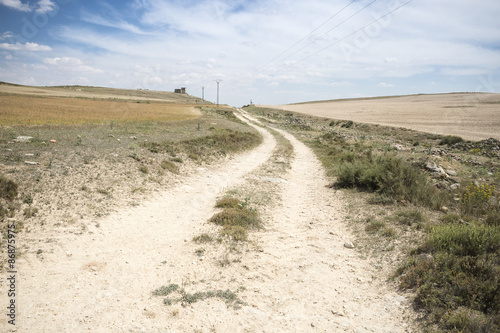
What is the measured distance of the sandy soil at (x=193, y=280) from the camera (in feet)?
14.4

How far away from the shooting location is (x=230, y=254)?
657 cm

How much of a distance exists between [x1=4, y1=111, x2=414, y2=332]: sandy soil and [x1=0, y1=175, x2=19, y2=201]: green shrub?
5.96ft

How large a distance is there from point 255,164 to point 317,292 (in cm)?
1275

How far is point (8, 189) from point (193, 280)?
6456 mm

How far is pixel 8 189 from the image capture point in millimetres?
7461

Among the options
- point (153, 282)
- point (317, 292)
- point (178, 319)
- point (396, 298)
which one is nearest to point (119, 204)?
point (153, 282)

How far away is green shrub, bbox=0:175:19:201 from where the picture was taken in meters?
7.22

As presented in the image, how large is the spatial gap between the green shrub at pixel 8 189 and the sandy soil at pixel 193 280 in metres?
1.82

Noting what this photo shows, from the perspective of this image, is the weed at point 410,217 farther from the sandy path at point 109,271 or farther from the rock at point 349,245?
the sandy path at point 109,271

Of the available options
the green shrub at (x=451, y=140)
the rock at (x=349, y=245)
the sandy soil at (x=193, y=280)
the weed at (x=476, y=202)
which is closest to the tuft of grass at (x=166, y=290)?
the sandy soil at (x=193, y=280)

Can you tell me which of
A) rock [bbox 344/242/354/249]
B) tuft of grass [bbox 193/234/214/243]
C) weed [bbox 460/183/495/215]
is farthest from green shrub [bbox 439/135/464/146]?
tuft of grass [bbox 193/234/214/243]

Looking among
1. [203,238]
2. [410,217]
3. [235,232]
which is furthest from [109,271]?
[410,217]

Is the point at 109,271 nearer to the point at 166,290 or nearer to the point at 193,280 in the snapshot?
the point at 166,290

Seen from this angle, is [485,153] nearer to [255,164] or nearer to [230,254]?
[255,164]
